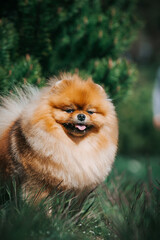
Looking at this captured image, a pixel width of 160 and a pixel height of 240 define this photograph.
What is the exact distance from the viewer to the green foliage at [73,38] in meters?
3.15

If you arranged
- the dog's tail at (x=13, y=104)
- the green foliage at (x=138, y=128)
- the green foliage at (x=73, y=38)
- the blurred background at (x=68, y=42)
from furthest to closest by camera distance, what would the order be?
the green foliage at (x=138, y=128) < the green foliage at (x=73, y=38) < the blurred background at (x=68, y=42) < the dog's tail at (x=13, y=104)

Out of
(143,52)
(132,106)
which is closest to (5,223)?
(132,106)

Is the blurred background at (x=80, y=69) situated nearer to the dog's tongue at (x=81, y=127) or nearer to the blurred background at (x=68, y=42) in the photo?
the blurred background at (x=68, y=42)

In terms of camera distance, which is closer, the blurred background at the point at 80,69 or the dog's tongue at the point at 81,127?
the blurred background at the point at 80,69

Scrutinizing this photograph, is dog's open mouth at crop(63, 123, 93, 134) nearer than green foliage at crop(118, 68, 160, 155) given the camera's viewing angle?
Yes

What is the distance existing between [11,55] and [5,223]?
6.53 ft

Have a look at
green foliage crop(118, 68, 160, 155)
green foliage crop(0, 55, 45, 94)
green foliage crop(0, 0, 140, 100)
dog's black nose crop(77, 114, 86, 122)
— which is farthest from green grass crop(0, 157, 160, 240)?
green foliage crop(118, 68, 160, 155)

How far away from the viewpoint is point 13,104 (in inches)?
102

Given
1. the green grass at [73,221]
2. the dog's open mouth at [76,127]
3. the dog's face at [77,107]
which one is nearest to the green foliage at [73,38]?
the dog's face at [77,107]

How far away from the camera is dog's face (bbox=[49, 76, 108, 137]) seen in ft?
7.25

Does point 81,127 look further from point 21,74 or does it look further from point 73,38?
point 73,38

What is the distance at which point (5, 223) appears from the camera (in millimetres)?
1859

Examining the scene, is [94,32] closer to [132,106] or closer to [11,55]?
[11,55]

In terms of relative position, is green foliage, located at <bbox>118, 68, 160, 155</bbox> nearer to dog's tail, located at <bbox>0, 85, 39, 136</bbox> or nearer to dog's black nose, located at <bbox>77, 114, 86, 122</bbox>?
dog's tail, located at <bbox>0, 85, 39, 136</bbox>
